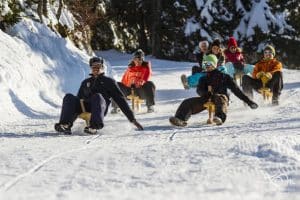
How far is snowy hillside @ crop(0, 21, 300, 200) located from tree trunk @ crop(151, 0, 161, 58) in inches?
690

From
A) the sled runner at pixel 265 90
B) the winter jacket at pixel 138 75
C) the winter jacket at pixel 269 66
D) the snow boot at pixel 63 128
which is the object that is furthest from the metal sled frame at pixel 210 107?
the winter jacket at pixel 269 66

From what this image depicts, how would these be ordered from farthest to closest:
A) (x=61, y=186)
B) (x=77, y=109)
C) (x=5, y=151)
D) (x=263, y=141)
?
(x=77, y=109) < (x=5, y=151) < (x=263, y=141) < (x=61, y=186)

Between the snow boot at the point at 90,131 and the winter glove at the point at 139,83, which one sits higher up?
the winter glove at the point at 139,83

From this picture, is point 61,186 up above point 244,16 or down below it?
below

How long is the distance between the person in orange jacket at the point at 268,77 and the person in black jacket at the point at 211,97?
2.04 metres

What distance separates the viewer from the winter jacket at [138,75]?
1117cm

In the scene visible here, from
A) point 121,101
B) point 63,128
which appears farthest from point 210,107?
point 63,128

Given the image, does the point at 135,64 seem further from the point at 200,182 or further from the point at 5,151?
the point at 200,182

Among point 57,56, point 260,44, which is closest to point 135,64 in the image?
point 57,56

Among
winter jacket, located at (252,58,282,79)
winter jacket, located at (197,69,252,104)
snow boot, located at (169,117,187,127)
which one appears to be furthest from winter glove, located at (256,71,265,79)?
snow boot, located at (169,117,187,127)

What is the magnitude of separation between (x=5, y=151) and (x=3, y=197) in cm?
193

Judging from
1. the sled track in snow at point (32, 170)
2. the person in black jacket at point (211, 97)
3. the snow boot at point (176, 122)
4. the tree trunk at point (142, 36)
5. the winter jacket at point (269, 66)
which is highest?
the tree trunk at point (142, 36)

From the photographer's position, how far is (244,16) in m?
26.1

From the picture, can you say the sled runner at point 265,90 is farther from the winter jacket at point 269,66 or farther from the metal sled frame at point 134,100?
the metal sled frame at point 134,100
